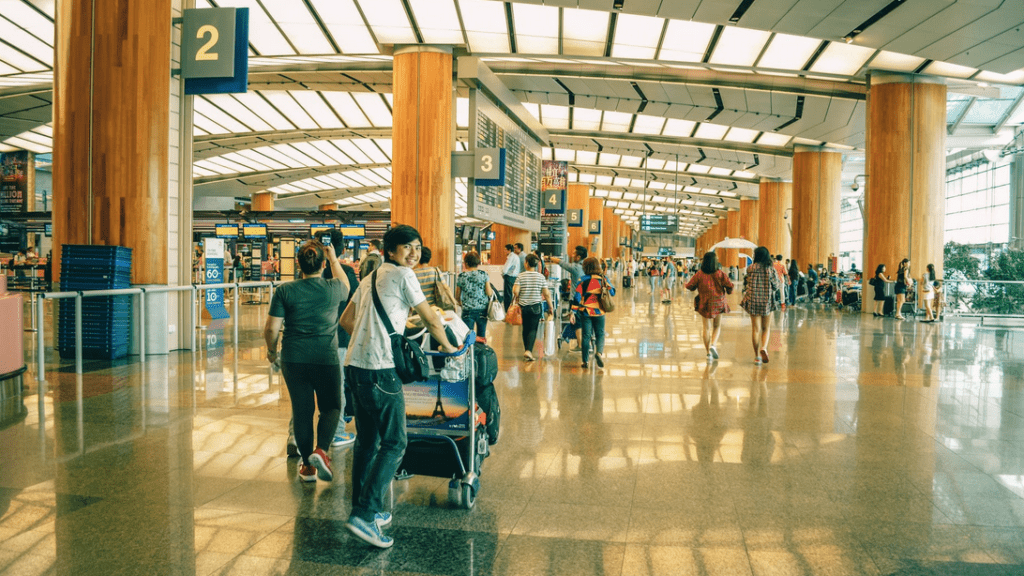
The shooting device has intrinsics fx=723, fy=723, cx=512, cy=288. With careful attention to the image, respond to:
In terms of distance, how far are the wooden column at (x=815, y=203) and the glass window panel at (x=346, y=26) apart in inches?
758

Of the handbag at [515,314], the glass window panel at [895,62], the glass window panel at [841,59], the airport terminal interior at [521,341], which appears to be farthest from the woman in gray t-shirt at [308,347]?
the glass window panel at [895,62]

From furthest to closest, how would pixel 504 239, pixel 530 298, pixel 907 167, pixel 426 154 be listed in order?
pixel 504 239
pixel 907 167
pixel 426 154
pixel 530 298

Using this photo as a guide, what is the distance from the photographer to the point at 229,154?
32.6 meters

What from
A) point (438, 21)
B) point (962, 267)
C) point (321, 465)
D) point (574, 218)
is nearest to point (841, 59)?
point (962, 267)

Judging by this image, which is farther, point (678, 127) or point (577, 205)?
point (577, 205)

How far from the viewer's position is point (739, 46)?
1673 centimetres

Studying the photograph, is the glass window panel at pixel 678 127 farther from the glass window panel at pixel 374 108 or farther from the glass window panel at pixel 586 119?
the glass window panel at pixel 374 108

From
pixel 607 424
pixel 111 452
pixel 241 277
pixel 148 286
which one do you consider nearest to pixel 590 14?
pixel 148 286

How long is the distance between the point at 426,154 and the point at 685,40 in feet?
21.6

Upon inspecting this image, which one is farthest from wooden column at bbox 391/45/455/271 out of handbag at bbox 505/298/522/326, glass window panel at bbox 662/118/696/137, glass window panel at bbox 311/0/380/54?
glass window panel at bbox 662/118/696/137

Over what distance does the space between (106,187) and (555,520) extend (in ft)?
26.8

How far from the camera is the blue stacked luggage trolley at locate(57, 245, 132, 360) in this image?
8.99m

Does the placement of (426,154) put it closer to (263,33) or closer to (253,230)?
(263,33)

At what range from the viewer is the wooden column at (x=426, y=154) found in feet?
50.3
